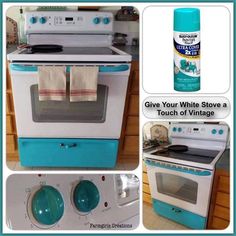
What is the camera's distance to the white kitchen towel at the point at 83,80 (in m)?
1.29

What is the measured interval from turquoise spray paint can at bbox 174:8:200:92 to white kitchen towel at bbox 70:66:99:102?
36 centimetres

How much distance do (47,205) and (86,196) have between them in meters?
0.13

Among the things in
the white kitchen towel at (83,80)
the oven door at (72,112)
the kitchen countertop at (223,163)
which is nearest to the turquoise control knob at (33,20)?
the oven door at (72,112)

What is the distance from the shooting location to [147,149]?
163cm

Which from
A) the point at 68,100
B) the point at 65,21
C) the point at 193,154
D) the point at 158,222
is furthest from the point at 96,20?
the point at 158,222

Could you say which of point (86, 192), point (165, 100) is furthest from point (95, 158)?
point (165, 100)

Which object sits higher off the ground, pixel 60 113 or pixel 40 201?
pixel 60 113

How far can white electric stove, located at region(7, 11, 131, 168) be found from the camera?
1.34m

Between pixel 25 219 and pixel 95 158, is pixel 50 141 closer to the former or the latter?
pixel 95 158

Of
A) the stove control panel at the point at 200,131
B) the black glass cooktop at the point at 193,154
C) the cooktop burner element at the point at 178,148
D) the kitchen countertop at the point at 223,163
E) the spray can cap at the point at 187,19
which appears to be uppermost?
the spray can cap at the point at 187,19

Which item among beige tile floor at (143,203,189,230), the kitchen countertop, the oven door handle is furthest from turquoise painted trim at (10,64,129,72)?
beige tile floor at (143,203,189,230)

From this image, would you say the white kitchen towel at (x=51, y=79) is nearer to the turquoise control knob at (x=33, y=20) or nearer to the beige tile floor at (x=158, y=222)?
the turquoise control knob at (x=33, y=20)

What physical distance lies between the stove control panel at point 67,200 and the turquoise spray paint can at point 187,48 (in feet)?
1.24

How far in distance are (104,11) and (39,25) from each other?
1.15ft
